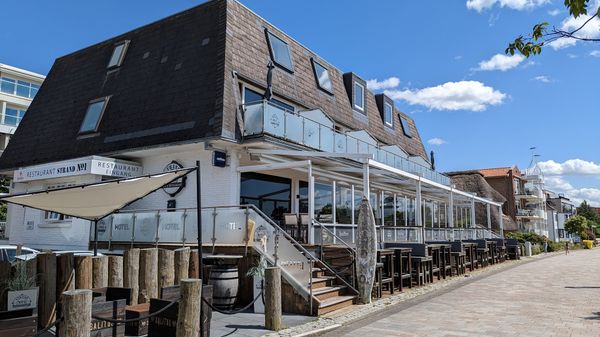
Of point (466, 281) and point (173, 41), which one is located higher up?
point (173, 41)

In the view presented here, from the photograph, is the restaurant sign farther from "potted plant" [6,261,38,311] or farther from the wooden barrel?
"potted plant" [6,261,38,311]

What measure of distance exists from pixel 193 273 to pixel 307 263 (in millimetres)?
2545

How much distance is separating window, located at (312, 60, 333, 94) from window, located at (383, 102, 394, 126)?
578cm

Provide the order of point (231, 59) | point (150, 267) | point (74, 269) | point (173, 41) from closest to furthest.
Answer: point (74, 269)
point (150, 267)
point (231, 59)
point (173, 41)

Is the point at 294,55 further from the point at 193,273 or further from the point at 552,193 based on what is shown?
the point at 552,193

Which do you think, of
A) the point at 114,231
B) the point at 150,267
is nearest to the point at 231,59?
the point at 114,231

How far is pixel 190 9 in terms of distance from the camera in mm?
16953

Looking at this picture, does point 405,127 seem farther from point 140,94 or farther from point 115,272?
point 115,272

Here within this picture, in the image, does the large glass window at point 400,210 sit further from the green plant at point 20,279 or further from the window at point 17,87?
the window at point 17,87

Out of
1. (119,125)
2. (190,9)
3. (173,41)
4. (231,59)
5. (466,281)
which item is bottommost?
(466,281)

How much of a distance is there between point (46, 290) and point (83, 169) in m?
8.43

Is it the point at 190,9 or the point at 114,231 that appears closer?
the point at 114,231

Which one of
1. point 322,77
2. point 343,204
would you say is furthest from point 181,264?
point 322,77

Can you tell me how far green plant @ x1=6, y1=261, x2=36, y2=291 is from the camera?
6.07 m
